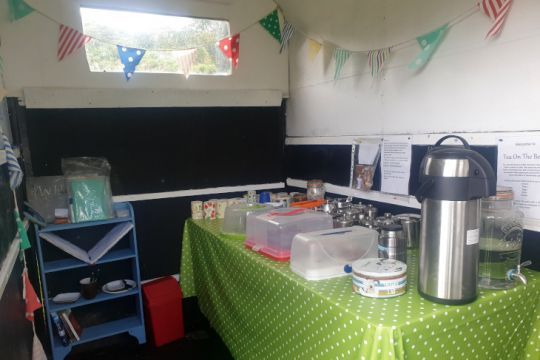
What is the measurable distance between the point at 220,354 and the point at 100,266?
3.21 ft

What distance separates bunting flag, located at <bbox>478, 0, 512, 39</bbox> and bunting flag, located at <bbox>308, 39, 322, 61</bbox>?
1088 mm

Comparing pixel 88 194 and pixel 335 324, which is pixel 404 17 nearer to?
pixel 335 324

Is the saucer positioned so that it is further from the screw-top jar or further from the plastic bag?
the screw-top jar

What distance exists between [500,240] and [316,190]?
4.01ft

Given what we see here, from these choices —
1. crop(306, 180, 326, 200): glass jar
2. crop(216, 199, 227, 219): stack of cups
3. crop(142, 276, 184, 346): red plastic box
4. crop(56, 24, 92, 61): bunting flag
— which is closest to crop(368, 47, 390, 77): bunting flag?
crop(306, 180, 326, 200): glass jar

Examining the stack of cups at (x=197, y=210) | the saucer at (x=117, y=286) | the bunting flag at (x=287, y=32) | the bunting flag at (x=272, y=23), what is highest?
the bunting flag at (x=272, y=23)

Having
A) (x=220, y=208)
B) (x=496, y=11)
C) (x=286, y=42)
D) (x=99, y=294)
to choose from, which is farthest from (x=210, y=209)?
(x=496, y=11)

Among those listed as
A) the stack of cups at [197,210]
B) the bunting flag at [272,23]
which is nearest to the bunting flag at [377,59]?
the bunting flag at [272,23]

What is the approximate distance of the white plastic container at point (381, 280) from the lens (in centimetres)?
119

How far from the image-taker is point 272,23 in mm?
2658

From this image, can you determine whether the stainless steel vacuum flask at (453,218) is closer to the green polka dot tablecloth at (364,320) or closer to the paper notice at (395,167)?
the green polka dot tablecloth at (364,320)

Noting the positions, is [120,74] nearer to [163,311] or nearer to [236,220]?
[236,220]

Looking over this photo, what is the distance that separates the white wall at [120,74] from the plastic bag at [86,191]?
15.9 inches

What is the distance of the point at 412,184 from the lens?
1.87 m
